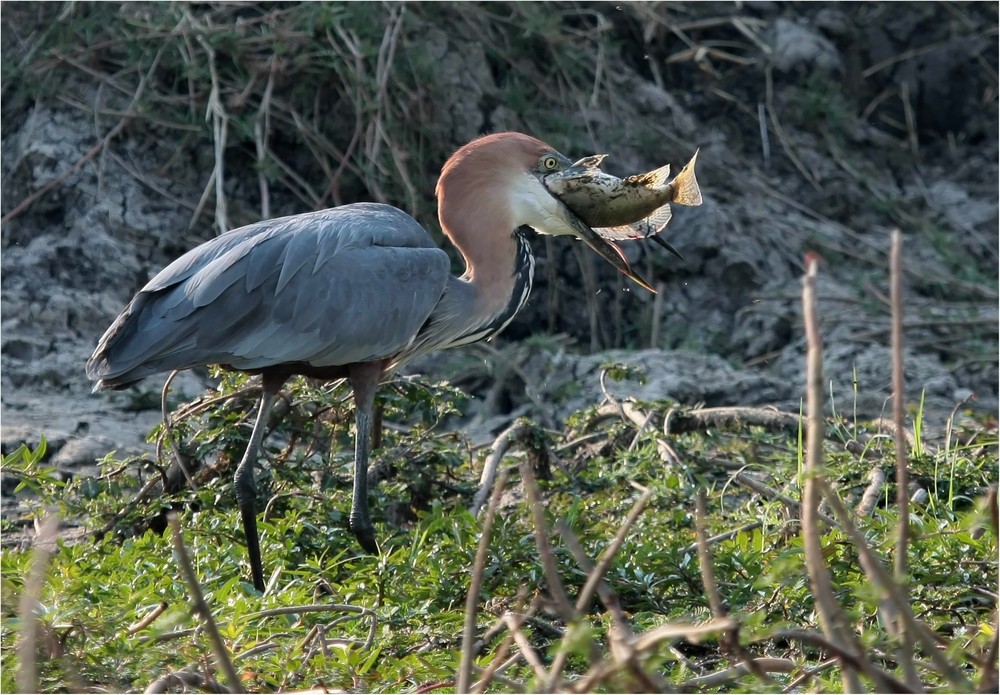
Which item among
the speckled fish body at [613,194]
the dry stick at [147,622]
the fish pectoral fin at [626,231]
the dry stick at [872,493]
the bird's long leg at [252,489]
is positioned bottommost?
the dry stick at [872,493]

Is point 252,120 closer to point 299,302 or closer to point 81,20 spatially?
point 81,20

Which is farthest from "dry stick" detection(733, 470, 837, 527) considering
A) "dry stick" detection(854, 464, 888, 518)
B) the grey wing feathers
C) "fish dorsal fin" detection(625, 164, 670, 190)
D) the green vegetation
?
the grey wing feathers

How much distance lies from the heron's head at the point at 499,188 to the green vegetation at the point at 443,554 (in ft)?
2.02

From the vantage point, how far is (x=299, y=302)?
4.43 m

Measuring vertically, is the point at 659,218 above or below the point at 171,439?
above

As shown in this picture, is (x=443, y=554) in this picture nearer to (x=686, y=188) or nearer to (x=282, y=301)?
(x=282, y=301)

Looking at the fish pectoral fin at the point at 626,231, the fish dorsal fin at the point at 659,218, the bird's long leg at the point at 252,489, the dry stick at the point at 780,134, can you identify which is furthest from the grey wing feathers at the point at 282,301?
the dry stick at the point at 780,134

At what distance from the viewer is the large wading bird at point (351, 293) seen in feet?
14.2

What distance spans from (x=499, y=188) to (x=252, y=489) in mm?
1393

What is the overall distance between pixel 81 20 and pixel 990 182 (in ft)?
17.1

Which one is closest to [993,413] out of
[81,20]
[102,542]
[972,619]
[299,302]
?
[972,619]

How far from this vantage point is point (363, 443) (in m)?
4.48

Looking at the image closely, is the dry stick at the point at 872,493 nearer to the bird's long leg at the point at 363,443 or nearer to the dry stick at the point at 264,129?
the bird's long leg at the point at 363,443

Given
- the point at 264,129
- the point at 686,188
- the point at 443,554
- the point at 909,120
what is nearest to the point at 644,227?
the point at 686,188
